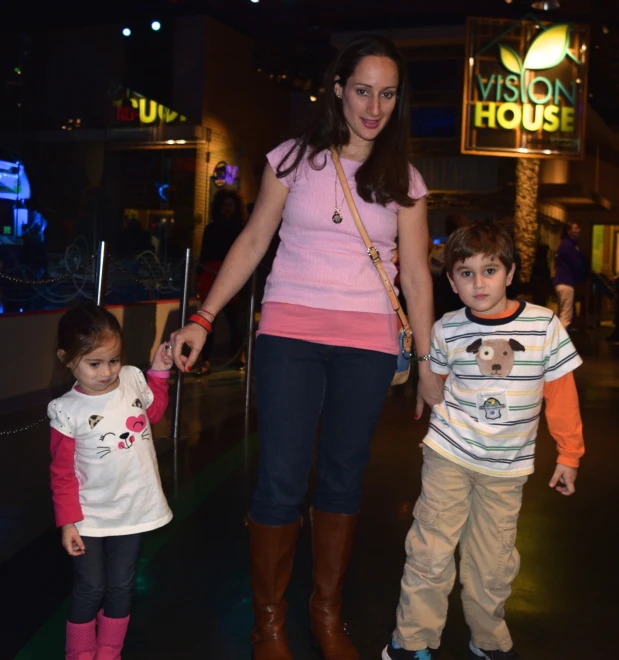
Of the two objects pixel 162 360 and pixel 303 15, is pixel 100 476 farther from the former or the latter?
pixel 303 15

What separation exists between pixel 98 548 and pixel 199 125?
11.9 meters

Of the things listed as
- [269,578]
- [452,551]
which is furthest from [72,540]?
[452,551]

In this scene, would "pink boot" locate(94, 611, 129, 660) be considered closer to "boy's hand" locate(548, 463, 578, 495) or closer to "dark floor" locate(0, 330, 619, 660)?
"dark floor" locate(0, 330, 619, 660)

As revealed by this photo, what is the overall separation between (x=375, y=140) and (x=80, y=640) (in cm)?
152

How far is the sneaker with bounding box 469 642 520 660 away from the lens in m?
2.38

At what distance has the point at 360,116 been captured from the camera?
2.31 m

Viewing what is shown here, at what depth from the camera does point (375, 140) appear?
2.38 meters

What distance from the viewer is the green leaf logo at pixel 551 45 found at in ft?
39.8

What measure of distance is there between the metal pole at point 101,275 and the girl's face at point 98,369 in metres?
1.69

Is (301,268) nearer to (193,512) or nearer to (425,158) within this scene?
(193,512)

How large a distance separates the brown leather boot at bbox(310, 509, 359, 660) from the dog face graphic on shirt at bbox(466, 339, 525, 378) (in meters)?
0.56

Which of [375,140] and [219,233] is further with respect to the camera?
[219,233]

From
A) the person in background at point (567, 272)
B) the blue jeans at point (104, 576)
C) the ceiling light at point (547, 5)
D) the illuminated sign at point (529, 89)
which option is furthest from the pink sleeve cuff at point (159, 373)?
the illuminated sign at point (529, 89)

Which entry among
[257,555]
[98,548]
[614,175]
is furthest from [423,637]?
[614,175]
